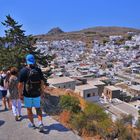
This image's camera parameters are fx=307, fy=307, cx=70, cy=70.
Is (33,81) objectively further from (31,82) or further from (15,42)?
(15,42)

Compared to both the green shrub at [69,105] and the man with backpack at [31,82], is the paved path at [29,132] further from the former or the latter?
the green shrub at [69,105]

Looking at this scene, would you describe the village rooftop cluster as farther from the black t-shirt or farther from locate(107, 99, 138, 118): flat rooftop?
the black t-shirt

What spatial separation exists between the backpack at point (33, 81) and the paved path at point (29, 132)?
91 centimetres

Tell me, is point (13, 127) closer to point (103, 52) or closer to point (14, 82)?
point (14, 82)

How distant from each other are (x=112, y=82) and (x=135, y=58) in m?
32.7

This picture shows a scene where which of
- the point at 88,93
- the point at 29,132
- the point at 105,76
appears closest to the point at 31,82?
the point at 29,132

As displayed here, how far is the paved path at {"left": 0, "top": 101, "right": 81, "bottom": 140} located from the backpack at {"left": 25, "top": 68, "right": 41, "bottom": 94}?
907 mm

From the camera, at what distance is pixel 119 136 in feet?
28.6

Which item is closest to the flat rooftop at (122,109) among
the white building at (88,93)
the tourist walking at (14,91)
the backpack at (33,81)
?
the white building at (88,93)

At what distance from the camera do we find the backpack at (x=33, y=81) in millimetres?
5770

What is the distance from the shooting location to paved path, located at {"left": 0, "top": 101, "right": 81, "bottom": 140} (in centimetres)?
604

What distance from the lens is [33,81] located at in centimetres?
582

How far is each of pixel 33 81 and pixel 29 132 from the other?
1.14 metres

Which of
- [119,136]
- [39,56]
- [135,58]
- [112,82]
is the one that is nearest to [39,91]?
[119,136]
